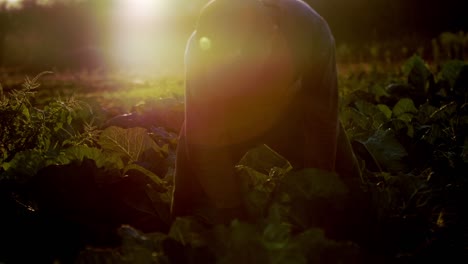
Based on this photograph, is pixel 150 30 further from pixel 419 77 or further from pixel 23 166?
pixel 23 166

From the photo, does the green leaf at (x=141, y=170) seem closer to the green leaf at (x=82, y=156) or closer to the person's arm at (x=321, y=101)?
the green leaf at (x=82, y=156)

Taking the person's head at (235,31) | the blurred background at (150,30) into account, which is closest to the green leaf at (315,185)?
the person's head at (235,31)

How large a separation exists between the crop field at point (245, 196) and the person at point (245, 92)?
0.12m

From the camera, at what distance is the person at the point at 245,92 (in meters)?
2.20

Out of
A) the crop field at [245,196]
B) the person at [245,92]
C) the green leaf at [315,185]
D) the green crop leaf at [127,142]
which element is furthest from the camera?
the green crop leaf at [127,142]

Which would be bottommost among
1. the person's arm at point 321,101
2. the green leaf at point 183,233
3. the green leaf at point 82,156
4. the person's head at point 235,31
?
the green leaf at point 82,156

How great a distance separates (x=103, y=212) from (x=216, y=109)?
0.83 meters

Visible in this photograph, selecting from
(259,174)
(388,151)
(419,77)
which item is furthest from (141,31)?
(259,174)

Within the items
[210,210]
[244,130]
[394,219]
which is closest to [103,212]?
[210,210]

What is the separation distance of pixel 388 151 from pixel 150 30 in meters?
33.5

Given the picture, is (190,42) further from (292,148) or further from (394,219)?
(394,219)

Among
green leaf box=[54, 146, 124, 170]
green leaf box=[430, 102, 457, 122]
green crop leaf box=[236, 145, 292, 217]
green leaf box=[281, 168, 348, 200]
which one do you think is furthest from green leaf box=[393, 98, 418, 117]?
green leaf box=[281, 168, 348, 200]

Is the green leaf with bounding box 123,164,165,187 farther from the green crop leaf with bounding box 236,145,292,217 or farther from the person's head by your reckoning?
the person's head

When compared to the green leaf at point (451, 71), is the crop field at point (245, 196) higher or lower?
higher
